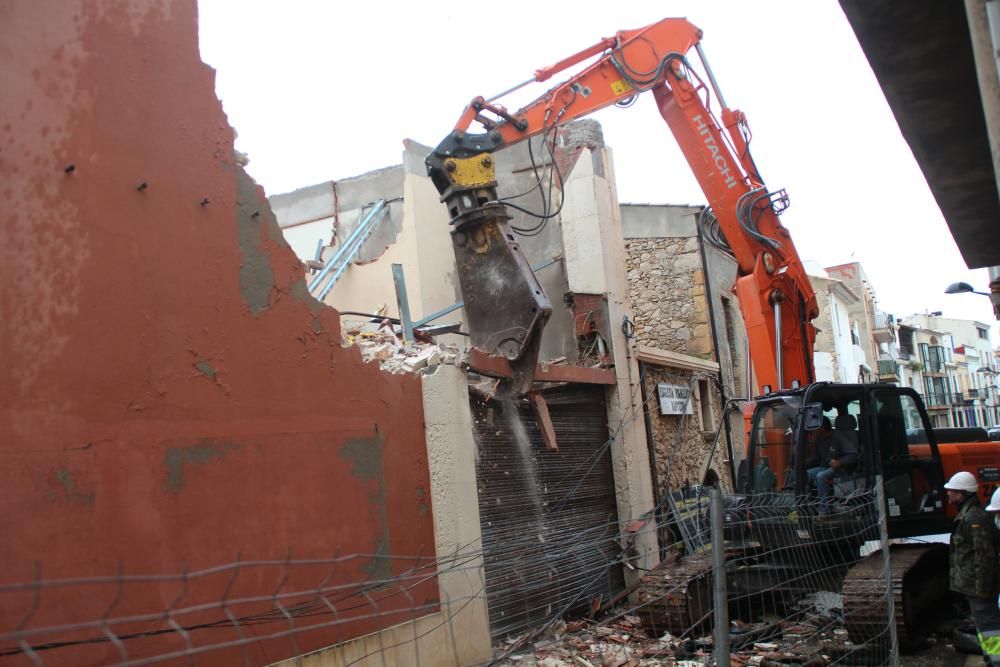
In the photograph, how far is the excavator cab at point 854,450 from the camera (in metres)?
8.72

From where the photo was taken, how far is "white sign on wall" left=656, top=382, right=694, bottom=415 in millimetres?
13917

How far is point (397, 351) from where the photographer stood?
28.7 ft

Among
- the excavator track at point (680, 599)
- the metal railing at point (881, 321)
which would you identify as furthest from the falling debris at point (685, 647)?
the metal railing at point (881, 321)

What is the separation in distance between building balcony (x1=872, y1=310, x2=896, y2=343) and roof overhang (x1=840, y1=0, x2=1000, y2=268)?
153 ft

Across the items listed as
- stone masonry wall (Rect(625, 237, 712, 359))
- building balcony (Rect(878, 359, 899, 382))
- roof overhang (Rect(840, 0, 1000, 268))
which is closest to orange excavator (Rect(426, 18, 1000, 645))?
roof overhang (Rect(840, 0, 1000, 268))

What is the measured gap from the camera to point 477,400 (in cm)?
952

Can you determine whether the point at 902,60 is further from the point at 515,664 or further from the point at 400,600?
the point at 515,664

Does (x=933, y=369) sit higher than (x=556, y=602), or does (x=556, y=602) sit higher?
(x=933, y=369)

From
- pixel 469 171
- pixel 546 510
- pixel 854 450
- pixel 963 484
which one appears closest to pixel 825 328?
pixel 546 510

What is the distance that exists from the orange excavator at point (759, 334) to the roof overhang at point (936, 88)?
2466 mm

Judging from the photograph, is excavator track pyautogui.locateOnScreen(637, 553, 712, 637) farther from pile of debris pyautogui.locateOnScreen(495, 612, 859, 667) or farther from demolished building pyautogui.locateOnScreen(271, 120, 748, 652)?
demolished building pyautogui.locateOnScreen(271, 120, 748, 652)

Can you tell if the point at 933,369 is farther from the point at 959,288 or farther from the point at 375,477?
the point at 375,477

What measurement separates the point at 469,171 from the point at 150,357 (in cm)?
495

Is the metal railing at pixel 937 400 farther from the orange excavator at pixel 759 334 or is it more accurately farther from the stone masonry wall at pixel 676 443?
the orange excavator at pixel 759 334
